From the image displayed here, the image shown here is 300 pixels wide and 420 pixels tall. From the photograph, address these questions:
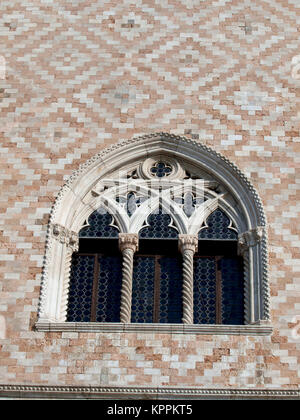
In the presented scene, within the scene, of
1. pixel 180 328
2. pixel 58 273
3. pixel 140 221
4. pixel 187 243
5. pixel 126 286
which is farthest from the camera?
pixel 140 221

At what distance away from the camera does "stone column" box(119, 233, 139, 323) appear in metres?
13.8

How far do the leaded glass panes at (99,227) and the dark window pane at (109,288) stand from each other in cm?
37

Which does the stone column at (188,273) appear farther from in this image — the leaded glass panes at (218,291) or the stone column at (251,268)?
the stone column at (251,268)

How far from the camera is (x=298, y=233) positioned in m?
14.3

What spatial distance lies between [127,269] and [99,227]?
0.98 metres

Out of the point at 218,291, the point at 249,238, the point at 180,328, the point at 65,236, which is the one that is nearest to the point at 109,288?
the point at 65,236

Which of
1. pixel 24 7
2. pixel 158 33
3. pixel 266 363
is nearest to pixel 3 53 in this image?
pixel 24 7

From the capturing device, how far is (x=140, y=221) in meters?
14.7

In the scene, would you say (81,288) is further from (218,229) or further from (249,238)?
(249,238)

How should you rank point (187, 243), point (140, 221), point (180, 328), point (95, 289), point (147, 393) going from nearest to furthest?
point (147, 393) → point (180, 328) → point (95, 289) → point (187, 243) → point (140, 221)

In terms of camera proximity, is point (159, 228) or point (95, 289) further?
point (159, 228)

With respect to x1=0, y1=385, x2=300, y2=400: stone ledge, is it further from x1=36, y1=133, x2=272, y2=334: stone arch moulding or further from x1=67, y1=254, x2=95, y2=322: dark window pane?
x1=67, y1=254, x2=95, y2=322: dark window pane

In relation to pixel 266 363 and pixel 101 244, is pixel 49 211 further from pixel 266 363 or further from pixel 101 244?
pixel 266 363

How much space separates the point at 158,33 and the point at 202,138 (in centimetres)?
250
